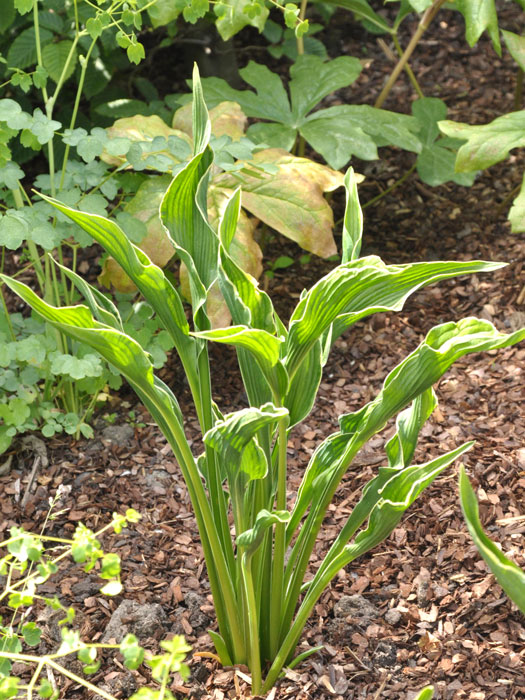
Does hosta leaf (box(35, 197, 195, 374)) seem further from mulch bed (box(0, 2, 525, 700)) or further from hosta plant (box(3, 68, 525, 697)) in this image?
mulch bed (box(0, 2, 525, 700))

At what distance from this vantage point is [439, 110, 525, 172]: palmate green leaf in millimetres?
2090

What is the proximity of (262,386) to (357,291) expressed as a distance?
0.28 m

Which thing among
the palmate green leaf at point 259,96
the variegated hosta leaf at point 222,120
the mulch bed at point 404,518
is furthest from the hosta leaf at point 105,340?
the palmate green leaf at point 259,96

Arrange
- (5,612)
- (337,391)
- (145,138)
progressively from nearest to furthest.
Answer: (5,612), (145,138), (337,391)

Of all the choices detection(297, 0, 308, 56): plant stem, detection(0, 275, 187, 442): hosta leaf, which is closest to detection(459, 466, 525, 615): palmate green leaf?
detection(0, 275, 187, 442): hosta leaf

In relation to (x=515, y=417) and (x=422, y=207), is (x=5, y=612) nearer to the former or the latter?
(x=515, y=417)

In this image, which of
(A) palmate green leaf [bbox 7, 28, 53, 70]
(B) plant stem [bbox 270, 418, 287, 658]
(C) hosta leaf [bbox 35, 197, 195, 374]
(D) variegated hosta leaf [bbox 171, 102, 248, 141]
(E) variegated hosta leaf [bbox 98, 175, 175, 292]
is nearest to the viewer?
(C) hosta leaf [bbox 35, 197, 195, 374]

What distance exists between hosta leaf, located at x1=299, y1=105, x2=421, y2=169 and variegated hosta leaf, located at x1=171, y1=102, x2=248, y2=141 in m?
0.21

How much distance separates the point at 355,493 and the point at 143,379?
2.74ft

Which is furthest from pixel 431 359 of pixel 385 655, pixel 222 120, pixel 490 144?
pixel 222 120

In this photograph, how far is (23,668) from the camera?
5.04ft

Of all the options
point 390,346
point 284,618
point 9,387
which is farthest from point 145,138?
point 284,618

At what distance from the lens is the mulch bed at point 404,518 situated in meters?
1.50

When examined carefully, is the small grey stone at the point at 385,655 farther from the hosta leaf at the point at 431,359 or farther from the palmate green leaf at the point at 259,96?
the palmate green leaf at the point at 259,96
